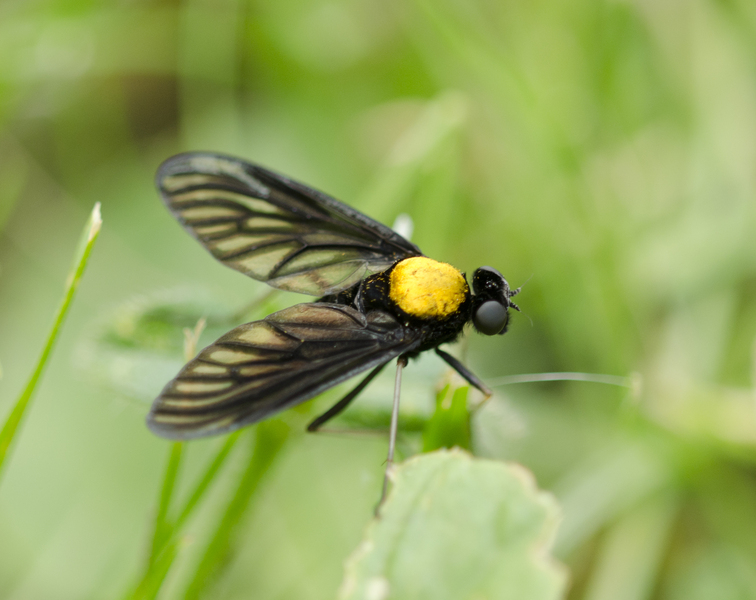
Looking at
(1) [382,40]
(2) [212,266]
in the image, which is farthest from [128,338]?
(1) [382,40]

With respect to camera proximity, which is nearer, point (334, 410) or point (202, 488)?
point (202, 488)

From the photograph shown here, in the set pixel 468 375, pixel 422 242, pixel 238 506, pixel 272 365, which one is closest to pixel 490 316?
pixel 468 375

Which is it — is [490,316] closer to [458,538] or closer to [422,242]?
[458,538]

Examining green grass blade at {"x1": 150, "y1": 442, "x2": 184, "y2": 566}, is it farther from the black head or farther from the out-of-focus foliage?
the black head

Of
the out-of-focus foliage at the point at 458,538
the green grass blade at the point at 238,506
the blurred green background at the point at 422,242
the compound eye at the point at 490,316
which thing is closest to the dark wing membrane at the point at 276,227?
the blurred green background at the point at 422,242

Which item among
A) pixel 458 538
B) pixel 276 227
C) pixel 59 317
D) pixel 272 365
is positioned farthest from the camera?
pixel 276 227

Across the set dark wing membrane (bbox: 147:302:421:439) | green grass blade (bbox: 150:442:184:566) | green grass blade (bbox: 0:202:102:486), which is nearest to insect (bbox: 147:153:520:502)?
dark wing membrane (bbox: 147:302:421:439)
